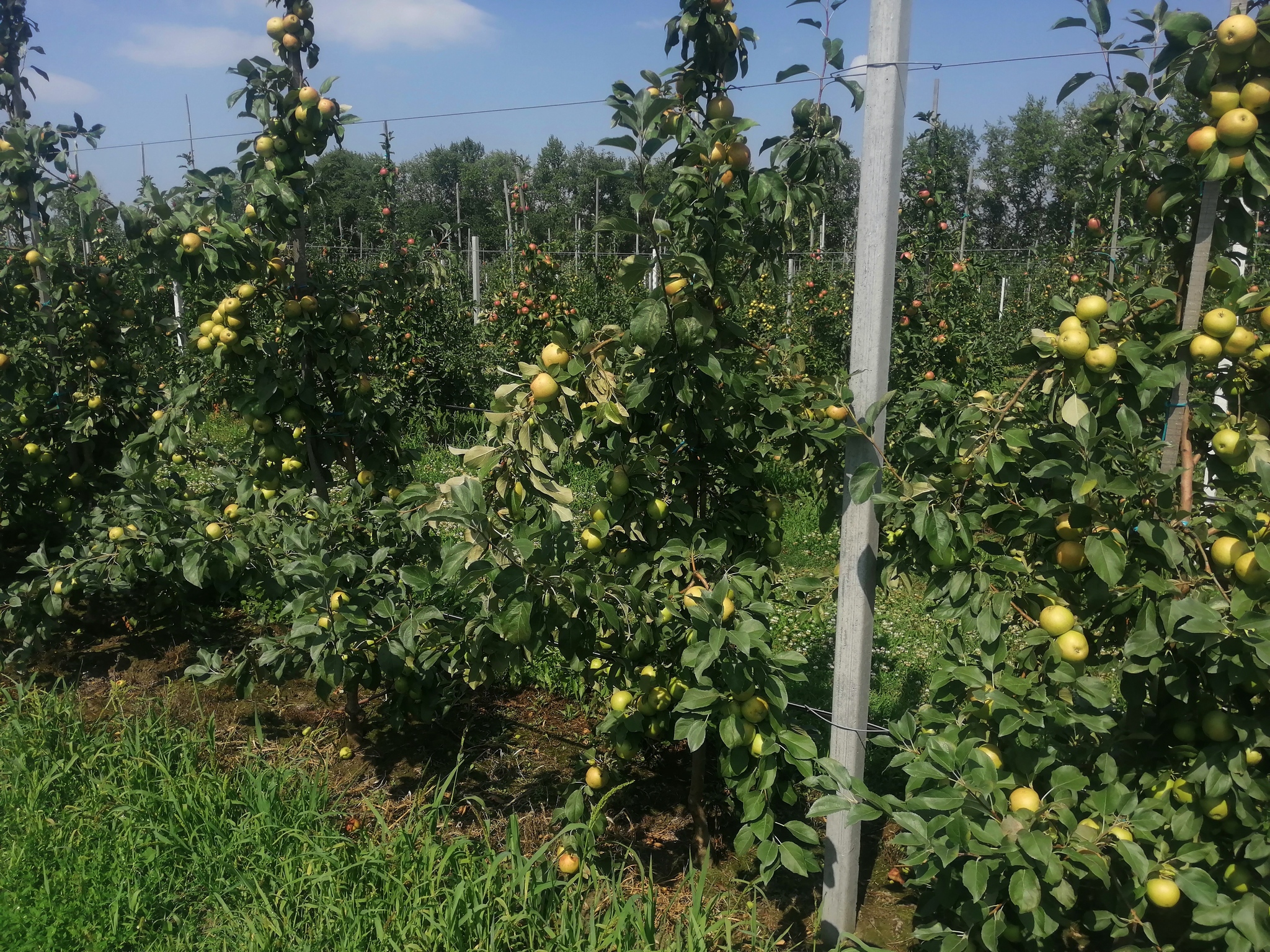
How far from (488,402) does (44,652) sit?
455cm

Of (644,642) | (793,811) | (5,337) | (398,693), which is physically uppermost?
(5,337)

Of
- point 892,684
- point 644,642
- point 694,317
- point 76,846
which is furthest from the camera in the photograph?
point 892,684

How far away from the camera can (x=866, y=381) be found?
2.02 meters

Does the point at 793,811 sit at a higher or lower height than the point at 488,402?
lower

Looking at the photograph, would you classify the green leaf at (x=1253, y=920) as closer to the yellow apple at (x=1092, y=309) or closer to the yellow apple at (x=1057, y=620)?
the yellow apple at (x=1057, y=620)

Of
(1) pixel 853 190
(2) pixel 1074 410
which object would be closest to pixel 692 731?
(2) pixel 1074 410

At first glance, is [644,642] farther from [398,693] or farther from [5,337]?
[5,337]

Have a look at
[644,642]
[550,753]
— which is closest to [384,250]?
[550,753]

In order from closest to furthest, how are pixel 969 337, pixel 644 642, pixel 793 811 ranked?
pixel 644 642 < pixel 793 811 < pixel 969 337

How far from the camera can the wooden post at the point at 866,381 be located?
6.21 ft

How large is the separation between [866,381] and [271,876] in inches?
77.3

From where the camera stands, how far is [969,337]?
21.9 ft

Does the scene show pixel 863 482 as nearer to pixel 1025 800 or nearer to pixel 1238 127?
pixel 1025 800

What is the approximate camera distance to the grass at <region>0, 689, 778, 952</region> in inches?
80.8
